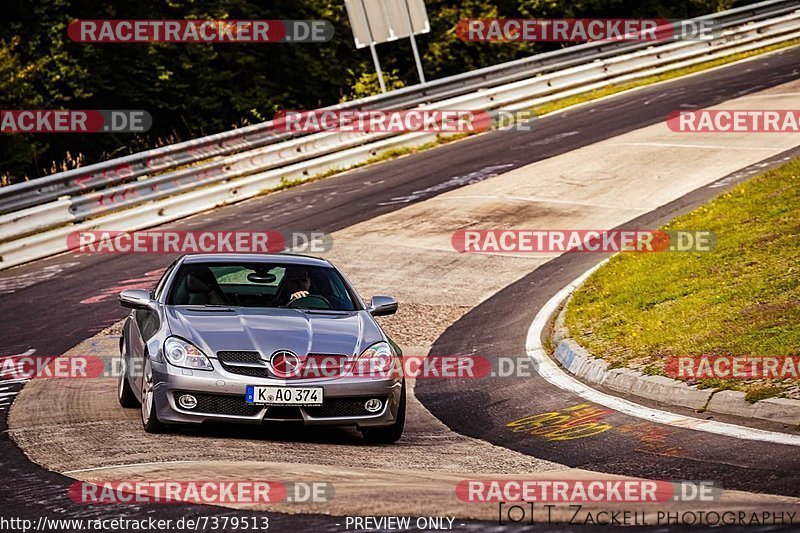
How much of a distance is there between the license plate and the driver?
171 cm

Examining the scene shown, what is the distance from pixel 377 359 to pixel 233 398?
1189 mm

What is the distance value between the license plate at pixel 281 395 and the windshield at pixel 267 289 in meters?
1.50

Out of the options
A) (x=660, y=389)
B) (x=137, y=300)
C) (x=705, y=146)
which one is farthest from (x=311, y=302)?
(x=705, y=146)

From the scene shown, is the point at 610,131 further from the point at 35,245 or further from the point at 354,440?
the point at 354,440

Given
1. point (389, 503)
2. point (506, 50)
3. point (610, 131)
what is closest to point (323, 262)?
point (389, 503)

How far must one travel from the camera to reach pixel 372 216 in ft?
63.1

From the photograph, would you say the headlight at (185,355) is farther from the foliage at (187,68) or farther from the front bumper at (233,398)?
the foliage at (187,68)

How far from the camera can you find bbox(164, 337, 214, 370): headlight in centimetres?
837

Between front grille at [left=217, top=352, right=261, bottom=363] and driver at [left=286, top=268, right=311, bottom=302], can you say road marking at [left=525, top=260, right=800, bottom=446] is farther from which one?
front grille at [left=217, top=352, right=261, bottom=363]

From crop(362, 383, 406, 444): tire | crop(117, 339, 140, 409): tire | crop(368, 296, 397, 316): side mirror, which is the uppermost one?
crop(368, 296, 397, 316): side mirror

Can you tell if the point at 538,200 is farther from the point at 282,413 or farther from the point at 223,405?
the point at 223,405

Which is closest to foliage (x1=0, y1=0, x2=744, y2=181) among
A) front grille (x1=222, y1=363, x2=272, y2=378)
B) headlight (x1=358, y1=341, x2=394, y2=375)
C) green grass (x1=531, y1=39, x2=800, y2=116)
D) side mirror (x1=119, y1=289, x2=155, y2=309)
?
green grass (x1=531, y1=39, x2=800, y2=116)

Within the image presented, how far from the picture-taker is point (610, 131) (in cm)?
2380

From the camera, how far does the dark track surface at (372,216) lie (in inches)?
281
